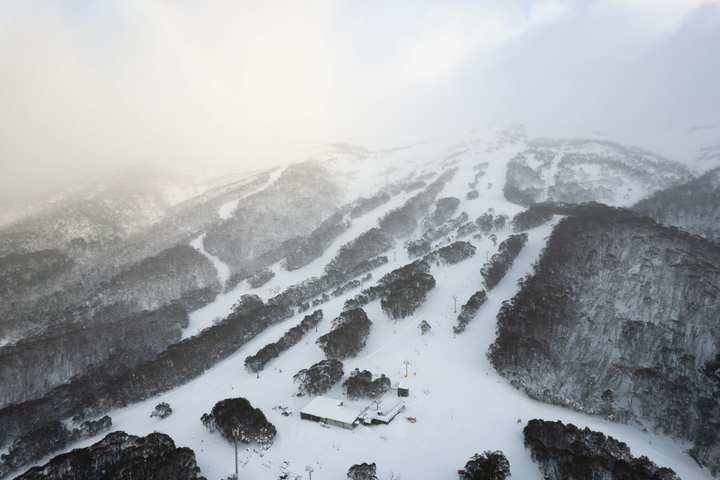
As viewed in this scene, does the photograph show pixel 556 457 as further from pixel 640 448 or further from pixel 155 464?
pixel 155 464

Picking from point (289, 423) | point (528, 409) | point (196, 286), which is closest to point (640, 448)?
point (528, 409)

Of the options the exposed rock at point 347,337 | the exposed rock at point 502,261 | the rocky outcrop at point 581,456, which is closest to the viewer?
the rocky outcrop at point 581,456

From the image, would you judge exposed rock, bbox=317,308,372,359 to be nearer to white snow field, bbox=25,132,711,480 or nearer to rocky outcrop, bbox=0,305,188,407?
white snow field, bbox=25,132,711,480

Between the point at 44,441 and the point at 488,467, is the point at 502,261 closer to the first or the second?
the point at 488,467

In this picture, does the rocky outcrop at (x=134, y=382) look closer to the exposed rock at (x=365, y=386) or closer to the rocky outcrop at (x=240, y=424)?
the rocky outcrop at (x=240, y=424)

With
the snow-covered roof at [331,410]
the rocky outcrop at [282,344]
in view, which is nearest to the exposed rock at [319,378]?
the snow-covered roof at [331,410]

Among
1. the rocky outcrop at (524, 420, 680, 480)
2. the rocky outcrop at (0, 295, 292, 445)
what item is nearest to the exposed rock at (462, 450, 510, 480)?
the rocky outcrop at (524, 420, 680, 480)
